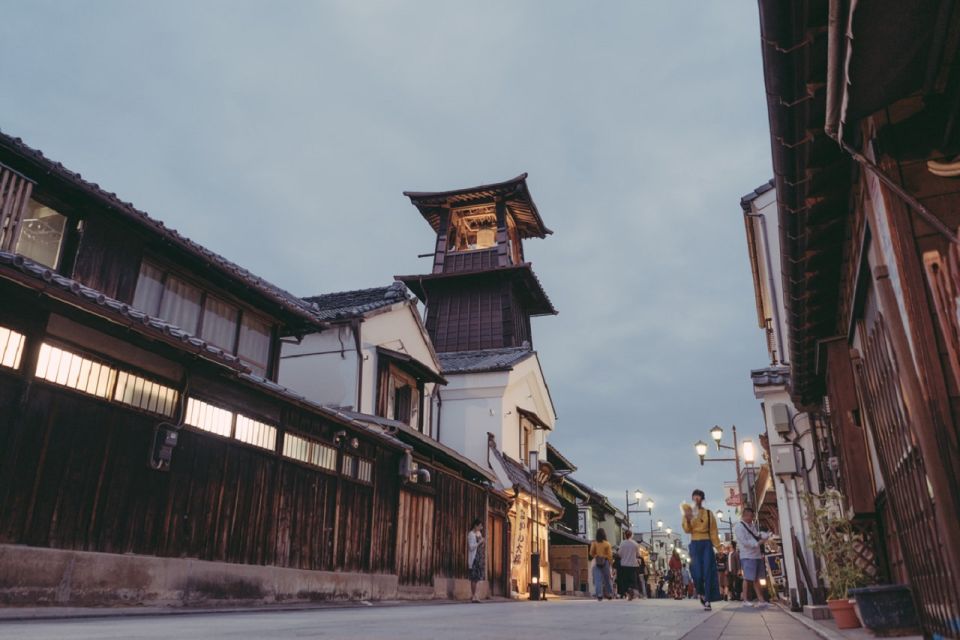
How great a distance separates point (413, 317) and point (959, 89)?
63.1 ft

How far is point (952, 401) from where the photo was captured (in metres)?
4.02

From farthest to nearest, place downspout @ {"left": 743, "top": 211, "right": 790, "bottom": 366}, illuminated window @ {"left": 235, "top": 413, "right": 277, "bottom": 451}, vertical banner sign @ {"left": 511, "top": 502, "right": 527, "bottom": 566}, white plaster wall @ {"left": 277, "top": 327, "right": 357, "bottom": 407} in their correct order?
vertical banner sign @ {"left": 511, "top": 502, "right": 527, "bottom": 566}, white plaster wall @ {"left": 277, "top": 327, "right": 357, "bottom": 407}, downspout @ {"left": 743, "top": 211, "right": 790, "bottom": 366}, illuminated window @ {"left": 235, "top": 413, "right": 277, "bottom": 451}

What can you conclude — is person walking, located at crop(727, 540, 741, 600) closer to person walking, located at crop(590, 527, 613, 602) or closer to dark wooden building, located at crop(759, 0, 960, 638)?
person walking, located at crop(590, 527, 613, 602)

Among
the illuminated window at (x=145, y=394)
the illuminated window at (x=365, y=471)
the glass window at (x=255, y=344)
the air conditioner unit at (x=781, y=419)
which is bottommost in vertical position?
the illuminated window at (x=365, y=471)

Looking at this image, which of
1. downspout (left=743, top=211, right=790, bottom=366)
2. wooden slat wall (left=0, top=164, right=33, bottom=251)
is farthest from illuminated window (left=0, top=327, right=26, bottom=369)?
downspout (left=743, top=211, right=790, bottom=366)

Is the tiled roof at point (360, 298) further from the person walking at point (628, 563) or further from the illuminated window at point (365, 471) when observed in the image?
the person walking at point (628, 563)

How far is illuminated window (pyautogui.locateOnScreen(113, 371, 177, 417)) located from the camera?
29.0 feet

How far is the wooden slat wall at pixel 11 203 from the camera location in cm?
923

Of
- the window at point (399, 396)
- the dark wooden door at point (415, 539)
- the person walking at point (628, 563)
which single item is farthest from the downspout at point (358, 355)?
the person walking at point (628, 563)

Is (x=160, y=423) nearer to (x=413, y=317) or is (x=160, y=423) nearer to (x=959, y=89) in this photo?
(x=959, y=89)

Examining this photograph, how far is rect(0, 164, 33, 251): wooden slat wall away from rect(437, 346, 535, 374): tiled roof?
18.3 metres

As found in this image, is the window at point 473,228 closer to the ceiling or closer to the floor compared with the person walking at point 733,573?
closer to the ceiling

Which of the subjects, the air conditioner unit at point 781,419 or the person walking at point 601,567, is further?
the person walking at point 601,567

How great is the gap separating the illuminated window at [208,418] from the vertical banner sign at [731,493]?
94.8 ft
